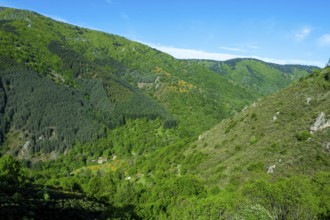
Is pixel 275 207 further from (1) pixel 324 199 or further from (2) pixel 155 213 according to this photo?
(2) pixel 155 213

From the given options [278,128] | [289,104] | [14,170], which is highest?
[289,104]

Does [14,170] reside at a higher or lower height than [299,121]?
lower

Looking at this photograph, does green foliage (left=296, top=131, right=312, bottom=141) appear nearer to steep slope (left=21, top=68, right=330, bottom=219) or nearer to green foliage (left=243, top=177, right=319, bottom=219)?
steep slope (left=21, top=68, right=330, bottom=219)

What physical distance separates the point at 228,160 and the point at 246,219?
4634 centimetres

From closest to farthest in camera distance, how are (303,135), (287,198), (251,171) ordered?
(287,198) → (251,171) → (303,135)

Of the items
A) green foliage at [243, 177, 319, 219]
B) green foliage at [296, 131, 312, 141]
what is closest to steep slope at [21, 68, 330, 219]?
green foliage at [243, 177, 319, 219]

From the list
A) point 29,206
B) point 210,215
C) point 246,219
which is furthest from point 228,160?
point 29,206

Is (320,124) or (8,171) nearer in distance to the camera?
(320,124)

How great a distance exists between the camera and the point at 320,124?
74188 millimetres

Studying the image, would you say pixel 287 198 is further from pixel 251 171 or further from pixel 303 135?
pixel 303 135

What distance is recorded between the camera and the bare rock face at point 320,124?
73.0 metres

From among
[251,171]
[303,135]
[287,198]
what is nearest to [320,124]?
[303,135]

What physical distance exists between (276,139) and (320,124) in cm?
1157

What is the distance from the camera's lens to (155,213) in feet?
211
